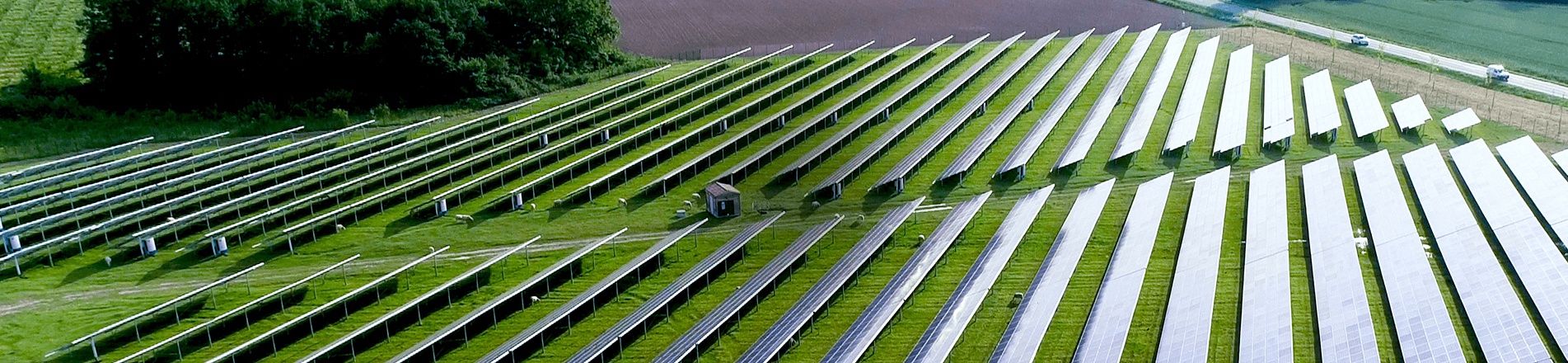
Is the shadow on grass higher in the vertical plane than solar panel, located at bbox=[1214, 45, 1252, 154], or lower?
higher

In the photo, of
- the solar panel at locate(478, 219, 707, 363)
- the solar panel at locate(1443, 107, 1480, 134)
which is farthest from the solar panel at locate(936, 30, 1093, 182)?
the solar panel at locate(1443, 107, 1480, 134)

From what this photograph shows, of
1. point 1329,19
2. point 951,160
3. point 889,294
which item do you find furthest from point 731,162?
point 1329,19

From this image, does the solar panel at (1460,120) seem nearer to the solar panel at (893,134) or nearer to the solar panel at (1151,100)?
the solar panel at (1151,100)

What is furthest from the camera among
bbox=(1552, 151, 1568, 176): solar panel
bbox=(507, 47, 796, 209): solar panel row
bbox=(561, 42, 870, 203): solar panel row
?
bbox=(507, 47, 796, 209): solar panel row

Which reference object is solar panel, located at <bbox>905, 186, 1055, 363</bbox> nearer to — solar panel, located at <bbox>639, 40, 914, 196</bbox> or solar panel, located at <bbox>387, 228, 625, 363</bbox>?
solar panel, located at <bbox>387, 228, 625, 363</bbox>

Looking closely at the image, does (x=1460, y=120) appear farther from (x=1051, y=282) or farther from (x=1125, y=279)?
(x=1051, y=282)

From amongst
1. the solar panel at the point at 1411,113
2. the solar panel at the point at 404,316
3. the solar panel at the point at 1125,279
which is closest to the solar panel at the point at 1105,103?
the solar panel at the point at 1125,279

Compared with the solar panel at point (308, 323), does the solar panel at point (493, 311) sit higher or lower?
lower
